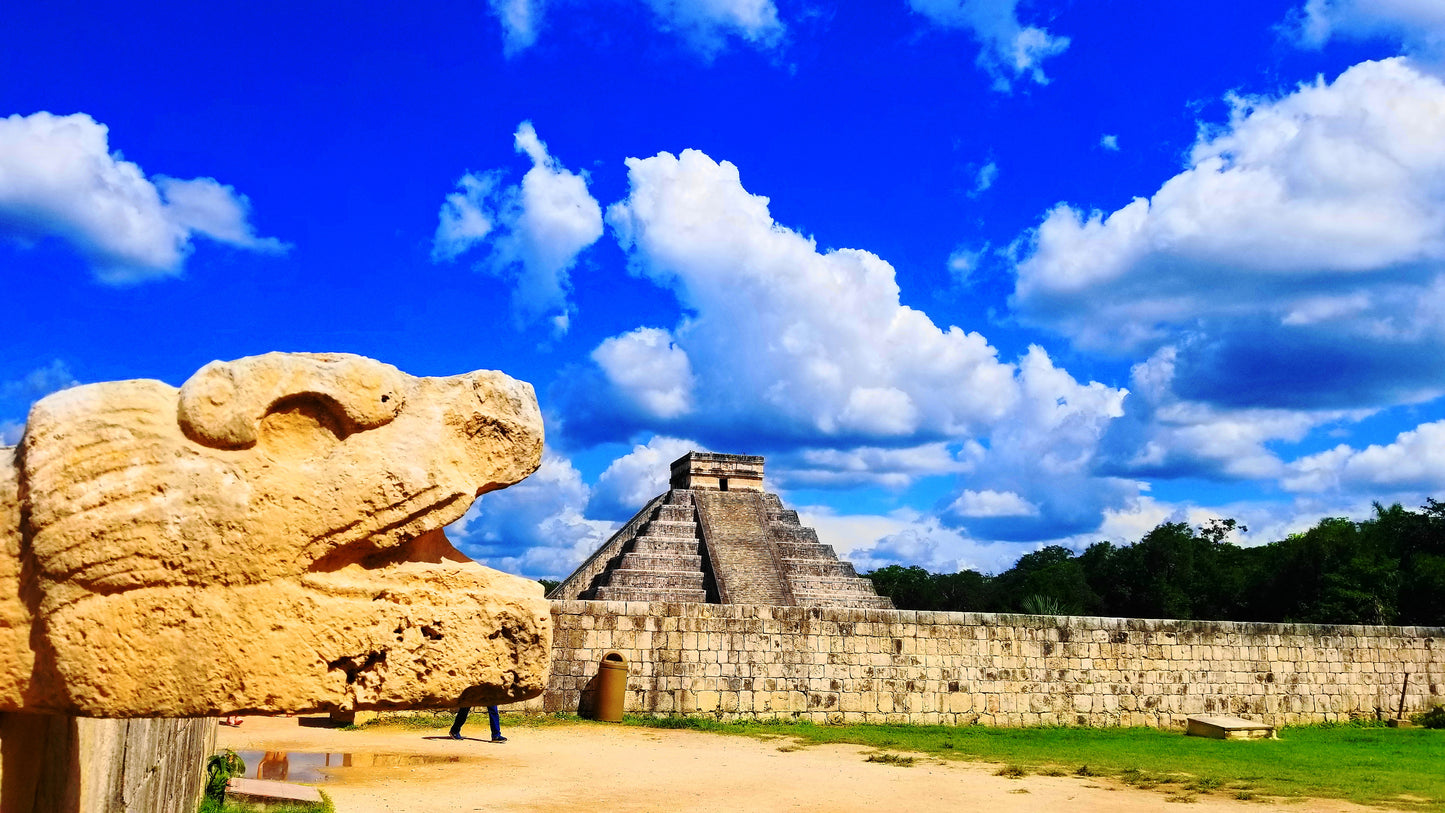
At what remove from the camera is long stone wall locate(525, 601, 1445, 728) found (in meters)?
11.9

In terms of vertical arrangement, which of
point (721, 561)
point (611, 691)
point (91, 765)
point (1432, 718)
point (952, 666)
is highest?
point (721, 561)

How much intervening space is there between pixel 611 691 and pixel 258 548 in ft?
33.4

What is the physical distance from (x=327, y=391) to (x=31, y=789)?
1.30 m

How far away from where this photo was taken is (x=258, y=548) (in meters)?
1.75

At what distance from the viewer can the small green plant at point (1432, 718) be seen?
47.8 feet

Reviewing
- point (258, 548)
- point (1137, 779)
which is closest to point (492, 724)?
point (1137, 779)

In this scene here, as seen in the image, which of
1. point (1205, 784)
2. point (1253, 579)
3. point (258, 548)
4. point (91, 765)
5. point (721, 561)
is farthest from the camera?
point (1253, 579)

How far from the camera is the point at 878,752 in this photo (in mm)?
9914

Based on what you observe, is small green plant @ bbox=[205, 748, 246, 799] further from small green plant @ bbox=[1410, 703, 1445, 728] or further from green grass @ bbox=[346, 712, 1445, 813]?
small green plant @ bbox=[1410, 703, 1445, 728]

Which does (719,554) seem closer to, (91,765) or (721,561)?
(721,561)

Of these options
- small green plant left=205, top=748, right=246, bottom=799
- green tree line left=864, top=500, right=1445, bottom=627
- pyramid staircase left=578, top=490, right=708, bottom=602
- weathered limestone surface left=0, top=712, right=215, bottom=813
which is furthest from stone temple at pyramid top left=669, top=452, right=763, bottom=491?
weathered limestone surface left=0, top=712, right=215, bottom=813

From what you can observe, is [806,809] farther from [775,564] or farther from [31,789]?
[775,564]

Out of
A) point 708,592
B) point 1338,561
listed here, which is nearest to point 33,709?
point 708,592

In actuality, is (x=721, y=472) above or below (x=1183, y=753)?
above
